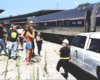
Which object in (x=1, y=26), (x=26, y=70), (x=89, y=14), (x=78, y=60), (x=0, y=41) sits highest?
(x=89, y=14)

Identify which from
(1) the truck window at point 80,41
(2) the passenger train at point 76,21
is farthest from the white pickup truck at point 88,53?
(2) the passenger train at point 76,21

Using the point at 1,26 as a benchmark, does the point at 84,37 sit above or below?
below

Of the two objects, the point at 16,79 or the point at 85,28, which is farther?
the point at 85,28

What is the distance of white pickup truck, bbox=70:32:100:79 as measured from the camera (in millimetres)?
4370

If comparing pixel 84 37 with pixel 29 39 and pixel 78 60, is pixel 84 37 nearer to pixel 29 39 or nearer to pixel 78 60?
pixel 78 60

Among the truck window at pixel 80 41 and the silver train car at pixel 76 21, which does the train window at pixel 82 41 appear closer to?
the truck window at pixel 80 41

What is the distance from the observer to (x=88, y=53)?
4773 millimetres

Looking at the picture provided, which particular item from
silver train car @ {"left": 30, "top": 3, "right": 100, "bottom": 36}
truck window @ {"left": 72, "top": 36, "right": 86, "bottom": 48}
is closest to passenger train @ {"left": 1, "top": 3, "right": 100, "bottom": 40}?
silver train car @ {"left": 30, "top": 3, "right": 100, "bottom": 36}

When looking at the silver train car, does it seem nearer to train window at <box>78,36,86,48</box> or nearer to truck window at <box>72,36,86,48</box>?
truck window at <box>72,36,86,48</box>

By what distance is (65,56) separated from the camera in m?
5.03

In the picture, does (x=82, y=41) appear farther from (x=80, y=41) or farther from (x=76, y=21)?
(x=76, y=21)

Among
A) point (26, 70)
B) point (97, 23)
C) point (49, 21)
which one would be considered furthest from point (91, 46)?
point (49, 21)

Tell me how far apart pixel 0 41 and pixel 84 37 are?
194 inches

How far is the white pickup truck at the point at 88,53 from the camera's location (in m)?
4.37
